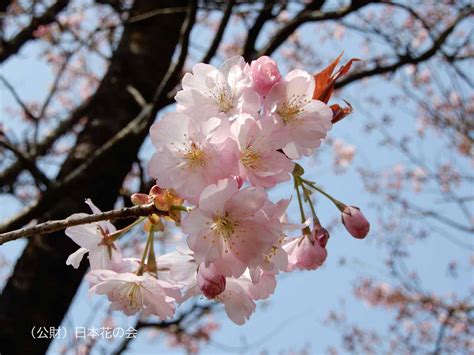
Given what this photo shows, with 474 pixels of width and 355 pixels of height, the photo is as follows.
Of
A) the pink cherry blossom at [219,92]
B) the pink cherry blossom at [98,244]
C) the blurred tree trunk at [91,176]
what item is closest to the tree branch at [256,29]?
the blurred tree trunk at [91,176]

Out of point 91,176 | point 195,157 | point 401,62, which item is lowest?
point 401,62

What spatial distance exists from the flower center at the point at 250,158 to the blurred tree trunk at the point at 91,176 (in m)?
1.45

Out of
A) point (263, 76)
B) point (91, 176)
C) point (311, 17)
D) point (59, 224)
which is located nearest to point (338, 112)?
point (263, 76)

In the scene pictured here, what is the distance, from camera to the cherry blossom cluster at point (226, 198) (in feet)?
2.75

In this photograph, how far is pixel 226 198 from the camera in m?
0.82

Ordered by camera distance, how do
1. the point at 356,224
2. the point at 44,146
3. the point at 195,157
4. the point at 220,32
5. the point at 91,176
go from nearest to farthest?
the point at 195,157, the point at 356,224, the point at 220,32, the point at 91,176, the point at 44,146

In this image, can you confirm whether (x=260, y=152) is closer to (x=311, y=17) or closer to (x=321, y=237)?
(x=321, y=237)

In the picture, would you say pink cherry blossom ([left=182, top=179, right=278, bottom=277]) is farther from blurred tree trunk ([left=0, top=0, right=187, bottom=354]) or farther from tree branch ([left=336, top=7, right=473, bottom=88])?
tree branch ([left=336, top=7, right=473, bottom=88])

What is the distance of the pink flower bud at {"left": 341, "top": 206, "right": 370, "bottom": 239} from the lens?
101 centimetres

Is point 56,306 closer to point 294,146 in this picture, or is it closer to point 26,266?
point 26,266

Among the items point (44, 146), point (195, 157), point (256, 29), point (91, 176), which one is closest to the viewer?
point (195, 157)

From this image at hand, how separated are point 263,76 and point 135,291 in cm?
49

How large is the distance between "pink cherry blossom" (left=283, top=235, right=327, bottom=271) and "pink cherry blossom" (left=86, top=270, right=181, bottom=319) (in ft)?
0.79

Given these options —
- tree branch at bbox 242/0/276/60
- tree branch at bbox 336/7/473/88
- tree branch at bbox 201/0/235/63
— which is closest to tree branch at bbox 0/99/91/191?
tree branch at bbox 201/0/235/63
